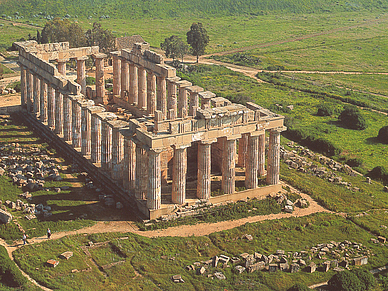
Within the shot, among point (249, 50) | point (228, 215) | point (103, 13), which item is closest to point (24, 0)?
point (103, 13)

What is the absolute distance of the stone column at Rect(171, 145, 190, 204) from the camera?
63469 mm

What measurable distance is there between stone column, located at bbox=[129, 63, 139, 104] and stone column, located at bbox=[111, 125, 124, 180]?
2011 centimetres

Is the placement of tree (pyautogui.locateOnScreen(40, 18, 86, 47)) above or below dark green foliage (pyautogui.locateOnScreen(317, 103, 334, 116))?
above

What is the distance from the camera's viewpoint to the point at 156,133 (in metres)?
63.3

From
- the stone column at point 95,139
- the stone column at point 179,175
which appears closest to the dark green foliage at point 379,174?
the stone column at point 179,175

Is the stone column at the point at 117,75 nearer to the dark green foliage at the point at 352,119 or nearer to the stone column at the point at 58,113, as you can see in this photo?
the stone column at the point at 58,113

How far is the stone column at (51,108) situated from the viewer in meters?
84.6

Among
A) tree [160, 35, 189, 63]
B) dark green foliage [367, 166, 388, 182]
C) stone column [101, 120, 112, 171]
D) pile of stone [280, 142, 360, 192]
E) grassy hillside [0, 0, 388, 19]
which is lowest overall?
dark green foliage [367, 166, 388, 182]

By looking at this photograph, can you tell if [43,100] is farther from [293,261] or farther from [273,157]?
[293,261]

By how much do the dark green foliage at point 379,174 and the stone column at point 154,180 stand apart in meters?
29.4

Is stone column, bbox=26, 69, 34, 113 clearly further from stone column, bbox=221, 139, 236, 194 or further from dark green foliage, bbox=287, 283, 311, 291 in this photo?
dark green foliage, bbox=287, 283, 311, 291

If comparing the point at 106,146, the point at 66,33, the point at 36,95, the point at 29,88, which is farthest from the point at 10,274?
the point at 66,33

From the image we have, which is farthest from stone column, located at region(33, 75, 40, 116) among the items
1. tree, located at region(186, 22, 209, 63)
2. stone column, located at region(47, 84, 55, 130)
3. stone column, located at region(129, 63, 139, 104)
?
tree, located at region(186, 22, 209, 63)

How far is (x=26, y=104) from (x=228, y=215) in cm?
3873
